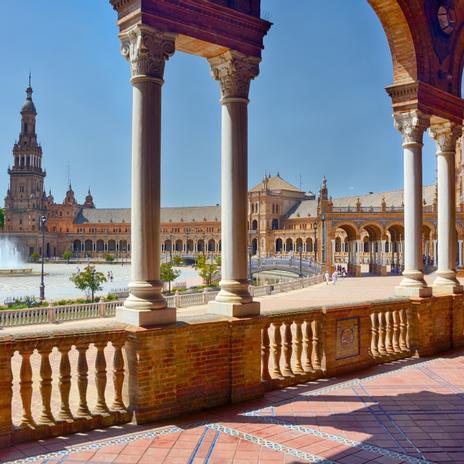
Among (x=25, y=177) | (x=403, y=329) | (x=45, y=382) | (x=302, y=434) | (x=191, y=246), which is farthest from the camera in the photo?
(x=25, y=177)

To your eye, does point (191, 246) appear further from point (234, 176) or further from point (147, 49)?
Answer: point (147, 49)

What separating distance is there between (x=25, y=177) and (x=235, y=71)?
133 metres

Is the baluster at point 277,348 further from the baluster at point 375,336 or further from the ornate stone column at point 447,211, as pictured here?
the ornate stone column at point 447,211

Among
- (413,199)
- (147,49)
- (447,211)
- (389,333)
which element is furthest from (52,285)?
(147,49)

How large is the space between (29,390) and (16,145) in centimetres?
13679

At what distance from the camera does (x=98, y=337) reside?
17.3ft

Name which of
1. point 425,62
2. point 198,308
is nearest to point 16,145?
point 198,308

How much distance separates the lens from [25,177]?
422 ft

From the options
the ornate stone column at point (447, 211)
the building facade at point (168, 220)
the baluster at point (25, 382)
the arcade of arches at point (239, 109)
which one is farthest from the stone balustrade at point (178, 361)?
the building facade at point (168, 220)

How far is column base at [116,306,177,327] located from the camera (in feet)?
18.2

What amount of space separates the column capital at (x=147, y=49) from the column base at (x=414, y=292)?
6.02m

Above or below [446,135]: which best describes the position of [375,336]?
below

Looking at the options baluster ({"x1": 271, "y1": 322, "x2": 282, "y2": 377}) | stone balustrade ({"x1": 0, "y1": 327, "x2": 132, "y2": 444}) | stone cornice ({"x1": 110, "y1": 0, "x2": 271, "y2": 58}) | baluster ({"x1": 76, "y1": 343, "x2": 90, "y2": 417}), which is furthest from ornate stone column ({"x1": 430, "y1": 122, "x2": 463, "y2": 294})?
baluster ({"x1": 76, "y1": 343, "x2": 90, "y2": 417})

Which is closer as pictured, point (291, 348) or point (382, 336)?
point (291, 348)
